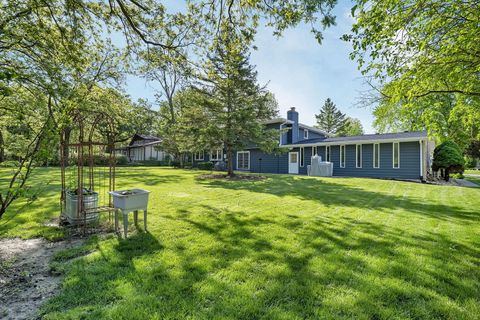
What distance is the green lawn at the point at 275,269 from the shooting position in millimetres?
2211

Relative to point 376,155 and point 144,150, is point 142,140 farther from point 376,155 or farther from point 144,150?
point 376,155

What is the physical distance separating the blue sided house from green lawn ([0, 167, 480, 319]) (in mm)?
10273

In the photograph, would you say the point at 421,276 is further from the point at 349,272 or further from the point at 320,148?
the point at 320,148

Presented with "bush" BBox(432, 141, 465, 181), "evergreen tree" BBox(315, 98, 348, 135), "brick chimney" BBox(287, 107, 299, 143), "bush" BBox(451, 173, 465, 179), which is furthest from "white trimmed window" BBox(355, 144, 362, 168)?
"evergreen tree" BBox(315, 98, 348, 135)

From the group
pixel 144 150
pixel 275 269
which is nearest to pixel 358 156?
pixel 275 269

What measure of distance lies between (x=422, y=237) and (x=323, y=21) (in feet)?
14.1

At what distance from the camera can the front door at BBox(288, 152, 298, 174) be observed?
20.0m

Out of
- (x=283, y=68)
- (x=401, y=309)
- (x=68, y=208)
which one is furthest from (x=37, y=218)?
(x=283, y=68)

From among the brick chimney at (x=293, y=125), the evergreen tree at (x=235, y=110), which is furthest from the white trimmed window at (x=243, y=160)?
the evergreen tree at (x=235, y=110)

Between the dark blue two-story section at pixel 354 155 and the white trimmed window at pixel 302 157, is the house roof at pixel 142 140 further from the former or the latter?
the white trimmed window at pixel 302 157

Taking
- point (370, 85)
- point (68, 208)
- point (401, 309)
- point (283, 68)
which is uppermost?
point (283, 68)

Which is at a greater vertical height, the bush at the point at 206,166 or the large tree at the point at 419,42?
the large tree at the point at 419,42

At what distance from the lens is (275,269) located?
2939 millimetres

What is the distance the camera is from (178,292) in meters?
Result: 2.43
